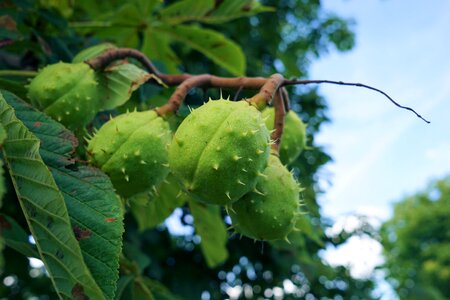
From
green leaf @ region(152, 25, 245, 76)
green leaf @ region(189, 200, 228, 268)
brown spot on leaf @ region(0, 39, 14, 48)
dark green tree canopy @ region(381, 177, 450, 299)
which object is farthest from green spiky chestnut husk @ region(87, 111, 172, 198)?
dark green tree canopy @ region(381, 177, 450, 299)

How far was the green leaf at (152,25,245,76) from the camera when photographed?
7.82 feet

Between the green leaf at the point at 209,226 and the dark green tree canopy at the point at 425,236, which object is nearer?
the green leaf at the point at 209,226

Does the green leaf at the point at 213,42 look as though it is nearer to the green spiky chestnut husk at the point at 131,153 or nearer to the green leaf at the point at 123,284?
the green leaf at the point at 123,284

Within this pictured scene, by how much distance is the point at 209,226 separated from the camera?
2.18 metres

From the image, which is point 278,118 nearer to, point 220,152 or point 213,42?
point 220,152

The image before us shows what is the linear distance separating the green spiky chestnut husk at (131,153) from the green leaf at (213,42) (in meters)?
1.22

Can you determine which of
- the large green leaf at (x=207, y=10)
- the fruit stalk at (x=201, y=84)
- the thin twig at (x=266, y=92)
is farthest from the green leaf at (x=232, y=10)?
the thin twig at (x=266, y=92)

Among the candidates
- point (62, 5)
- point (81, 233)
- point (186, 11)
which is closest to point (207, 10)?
point (186, 11)

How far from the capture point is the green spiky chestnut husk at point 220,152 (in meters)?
1.03

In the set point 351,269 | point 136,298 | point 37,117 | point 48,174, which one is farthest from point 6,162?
point 351,269

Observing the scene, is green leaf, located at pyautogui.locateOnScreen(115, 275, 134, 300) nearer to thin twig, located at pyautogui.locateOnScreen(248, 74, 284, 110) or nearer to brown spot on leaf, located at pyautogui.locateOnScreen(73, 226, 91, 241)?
brown spot on leaf, located at pyautogui.locateOnScreen(73, 226, 91, 241)

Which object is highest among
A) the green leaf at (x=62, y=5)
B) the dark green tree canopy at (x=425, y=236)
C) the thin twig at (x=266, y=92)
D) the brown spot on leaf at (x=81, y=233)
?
the thin twig at (x=266, y=92)

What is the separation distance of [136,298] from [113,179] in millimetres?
594

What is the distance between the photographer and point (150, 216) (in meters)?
2.08
